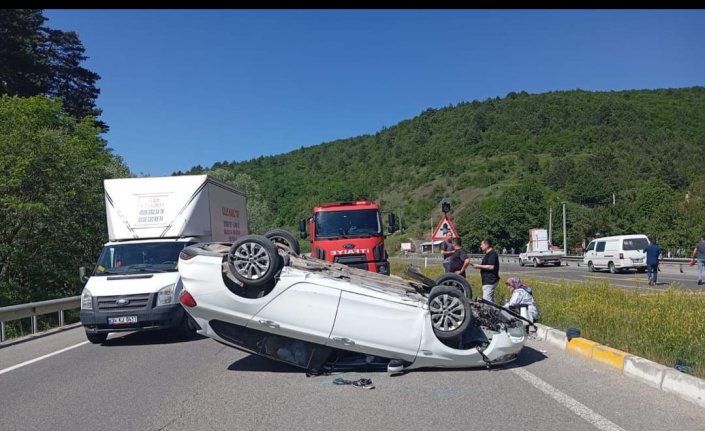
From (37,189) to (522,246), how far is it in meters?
80.8

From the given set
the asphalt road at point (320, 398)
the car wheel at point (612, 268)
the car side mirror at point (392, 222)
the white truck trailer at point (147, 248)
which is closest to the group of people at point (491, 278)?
the asphalt road at point (320, 398)

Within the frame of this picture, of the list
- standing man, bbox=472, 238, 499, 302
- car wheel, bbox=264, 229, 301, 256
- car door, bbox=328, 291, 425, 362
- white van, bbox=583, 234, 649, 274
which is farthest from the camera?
white van, bbox=583, 234, 649, 274

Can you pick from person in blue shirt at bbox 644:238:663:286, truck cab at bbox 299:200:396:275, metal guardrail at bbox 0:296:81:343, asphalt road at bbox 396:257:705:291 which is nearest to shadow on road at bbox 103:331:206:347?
metal guardrail at bbox 0:296:81:343

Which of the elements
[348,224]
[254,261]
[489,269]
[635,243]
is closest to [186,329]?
[254,261]

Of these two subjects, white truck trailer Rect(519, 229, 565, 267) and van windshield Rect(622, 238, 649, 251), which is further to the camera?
white truck trailer Rect(519, 229, 565, 267)

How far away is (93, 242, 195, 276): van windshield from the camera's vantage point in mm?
11445

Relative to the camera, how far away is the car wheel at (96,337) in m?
11.1

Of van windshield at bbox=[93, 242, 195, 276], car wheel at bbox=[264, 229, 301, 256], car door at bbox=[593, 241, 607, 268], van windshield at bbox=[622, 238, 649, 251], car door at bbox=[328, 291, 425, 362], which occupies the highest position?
car wheel at bbox=[264, 229, 301, 256]

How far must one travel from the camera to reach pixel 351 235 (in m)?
17.3

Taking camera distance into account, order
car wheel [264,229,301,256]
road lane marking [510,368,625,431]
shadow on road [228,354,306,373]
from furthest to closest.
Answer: car wheel [264,229,301,256], shadow on road [228,354,306,373], road lane marking [510,368,625,431]

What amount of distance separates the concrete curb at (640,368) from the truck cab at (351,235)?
7673mm

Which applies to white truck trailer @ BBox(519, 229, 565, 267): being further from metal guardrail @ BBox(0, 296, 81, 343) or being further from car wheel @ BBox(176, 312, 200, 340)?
car wheel @ BBox(176, 312, 200, 340)

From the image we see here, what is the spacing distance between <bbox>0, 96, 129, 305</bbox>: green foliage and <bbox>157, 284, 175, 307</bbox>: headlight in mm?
12306

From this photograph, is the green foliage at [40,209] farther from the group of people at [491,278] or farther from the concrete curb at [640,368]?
the concrete curb at [640,368]
